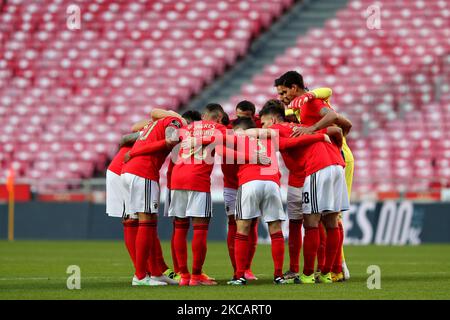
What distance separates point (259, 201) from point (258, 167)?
337 millimetres

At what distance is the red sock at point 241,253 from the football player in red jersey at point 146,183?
0.75 meters

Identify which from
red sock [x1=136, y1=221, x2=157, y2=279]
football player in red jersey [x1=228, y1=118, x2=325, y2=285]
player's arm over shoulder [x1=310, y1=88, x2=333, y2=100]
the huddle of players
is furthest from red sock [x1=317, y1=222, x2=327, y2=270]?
red sock [x1=136, y1=221, x2=157, y2=279]

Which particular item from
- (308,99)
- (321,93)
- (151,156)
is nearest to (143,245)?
(151,156)

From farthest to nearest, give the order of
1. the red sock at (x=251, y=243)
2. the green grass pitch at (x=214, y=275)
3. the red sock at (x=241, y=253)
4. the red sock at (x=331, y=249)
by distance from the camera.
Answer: the red sock at (x=251, y=243), the red sock at (x=331, y=249), the red sock at (x=241, y=253), the green grass pitch at (x=214, y=275)

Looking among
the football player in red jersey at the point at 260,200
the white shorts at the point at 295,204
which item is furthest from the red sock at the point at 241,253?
the white shorts at the point at 295,204

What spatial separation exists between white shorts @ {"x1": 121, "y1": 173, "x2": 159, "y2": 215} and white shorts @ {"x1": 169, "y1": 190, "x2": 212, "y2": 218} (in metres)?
0.19

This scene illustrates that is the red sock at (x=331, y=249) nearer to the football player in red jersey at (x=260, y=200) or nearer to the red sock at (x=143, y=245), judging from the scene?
the football player in red jersey at (x=260, y=200)

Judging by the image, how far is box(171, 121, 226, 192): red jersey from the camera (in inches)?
407

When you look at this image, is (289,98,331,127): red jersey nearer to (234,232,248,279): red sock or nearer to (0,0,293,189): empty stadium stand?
(234,232,248,279): red sock

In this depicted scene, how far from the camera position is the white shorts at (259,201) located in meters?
10.3

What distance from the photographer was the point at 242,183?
1042 cm

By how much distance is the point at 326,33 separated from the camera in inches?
1034

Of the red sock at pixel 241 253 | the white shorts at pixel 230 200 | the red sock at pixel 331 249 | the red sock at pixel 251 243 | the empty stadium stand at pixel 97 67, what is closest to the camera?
the red sock at pixel 241 253
